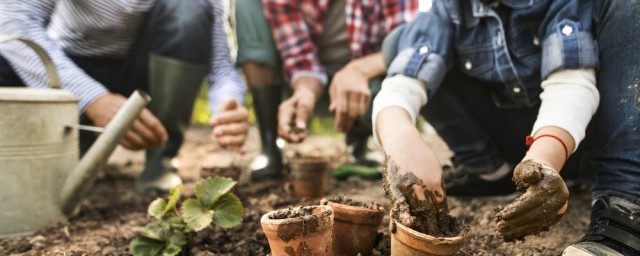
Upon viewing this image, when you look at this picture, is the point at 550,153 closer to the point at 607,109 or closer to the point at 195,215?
the point at 607,109

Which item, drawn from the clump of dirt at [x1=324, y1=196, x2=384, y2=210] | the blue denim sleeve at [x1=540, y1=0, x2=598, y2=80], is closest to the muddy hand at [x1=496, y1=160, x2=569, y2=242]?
the clump of dirt at [x1=324, y1=196, x2=384, y2=210]

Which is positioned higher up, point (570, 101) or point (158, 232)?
point (570, 101)

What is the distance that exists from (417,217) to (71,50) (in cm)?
204

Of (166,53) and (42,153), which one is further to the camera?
(166,53)

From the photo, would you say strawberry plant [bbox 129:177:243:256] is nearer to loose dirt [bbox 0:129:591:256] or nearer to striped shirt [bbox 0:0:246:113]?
loose dirt [bbox 0:129:591:256]

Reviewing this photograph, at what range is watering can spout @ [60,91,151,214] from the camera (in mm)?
1861

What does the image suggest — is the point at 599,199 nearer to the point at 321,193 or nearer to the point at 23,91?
the point at 321,193

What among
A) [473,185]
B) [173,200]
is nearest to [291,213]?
[173,200]

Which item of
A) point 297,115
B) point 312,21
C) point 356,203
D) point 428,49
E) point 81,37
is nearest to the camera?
point 356,203

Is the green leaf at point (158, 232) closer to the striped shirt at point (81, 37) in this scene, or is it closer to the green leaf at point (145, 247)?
the green leaf at point (145, 247)

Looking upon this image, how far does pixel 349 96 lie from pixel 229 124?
55 centimetres

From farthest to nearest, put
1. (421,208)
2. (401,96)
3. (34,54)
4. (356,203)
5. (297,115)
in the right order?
(297,115)
(34,54)
(401,96)
(356,203)
(421,208)

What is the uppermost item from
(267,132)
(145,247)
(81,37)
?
(81,37)

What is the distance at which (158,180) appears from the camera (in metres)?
2.55
